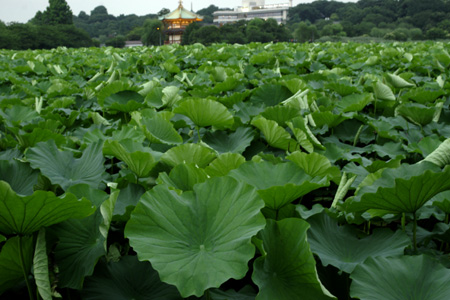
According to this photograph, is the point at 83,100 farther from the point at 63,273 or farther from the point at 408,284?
the point at 408,284

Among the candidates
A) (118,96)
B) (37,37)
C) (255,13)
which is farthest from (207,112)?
(255,13)

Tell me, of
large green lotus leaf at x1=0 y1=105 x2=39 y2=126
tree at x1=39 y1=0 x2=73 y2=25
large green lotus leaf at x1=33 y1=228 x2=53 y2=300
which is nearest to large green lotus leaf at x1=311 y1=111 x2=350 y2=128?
large green lotus leaf at x1=33 y1=228 x2=53 y2=300

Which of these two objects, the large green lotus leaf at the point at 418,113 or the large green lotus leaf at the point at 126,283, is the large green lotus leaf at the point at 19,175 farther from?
the large green lotus leaf at the point at 418,113

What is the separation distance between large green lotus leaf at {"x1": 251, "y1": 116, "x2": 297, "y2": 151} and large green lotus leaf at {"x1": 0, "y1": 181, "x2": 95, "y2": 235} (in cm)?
58

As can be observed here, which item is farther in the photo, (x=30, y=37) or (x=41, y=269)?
(x=30, y=37)

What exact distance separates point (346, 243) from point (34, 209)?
1.70 ft

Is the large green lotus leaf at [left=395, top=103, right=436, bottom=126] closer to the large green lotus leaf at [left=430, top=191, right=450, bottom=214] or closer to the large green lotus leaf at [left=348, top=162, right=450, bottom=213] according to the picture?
the large green lotus leaf at [left=430, top=191, right=450, bottom=214]

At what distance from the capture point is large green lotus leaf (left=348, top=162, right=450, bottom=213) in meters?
0.60

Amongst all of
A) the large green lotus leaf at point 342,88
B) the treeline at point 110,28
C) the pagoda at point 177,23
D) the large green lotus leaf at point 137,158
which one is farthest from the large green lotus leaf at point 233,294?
the treeline at point 110,28

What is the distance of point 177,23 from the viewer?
1032 inches

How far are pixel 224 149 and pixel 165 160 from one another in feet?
1.06

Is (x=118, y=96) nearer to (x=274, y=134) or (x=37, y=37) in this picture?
(x=274, y=134)

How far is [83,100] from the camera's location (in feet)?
6.61

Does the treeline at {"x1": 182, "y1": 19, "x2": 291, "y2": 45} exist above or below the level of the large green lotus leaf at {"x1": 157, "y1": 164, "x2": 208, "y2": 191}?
above
